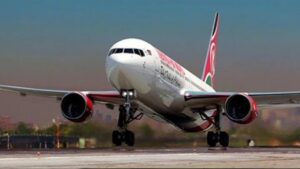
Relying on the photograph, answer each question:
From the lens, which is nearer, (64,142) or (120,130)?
(120,130)

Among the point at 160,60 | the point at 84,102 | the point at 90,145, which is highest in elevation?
the point at 160,60

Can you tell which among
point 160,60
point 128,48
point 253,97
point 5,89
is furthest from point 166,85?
point 5,89

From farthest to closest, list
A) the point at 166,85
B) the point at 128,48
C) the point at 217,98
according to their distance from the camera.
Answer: the point at 217,98 → the point at 166,85 → the point at 128,48

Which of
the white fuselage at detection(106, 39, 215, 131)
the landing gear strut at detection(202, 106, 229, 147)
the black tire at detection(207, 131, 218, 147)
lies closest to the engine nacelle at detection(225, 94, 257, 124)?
the white fuselage at detection(106, 39, 215, 131)

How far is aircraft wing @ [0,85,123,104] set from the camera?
43469 mm

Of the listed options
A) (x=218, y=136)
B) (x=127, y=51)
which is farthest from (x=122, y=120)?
(x=218, y=136)

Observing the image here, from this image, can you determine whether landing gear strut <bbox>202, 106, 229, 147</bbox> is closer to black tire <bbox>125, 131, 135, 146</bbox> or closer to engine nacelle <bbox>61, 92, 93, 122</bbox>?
black tire <bbox>125, 131, 135, 146</bbox>

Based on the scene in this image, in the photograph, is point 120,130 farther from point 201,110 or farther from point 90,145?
point 201,110

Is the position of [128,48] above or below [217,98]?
above

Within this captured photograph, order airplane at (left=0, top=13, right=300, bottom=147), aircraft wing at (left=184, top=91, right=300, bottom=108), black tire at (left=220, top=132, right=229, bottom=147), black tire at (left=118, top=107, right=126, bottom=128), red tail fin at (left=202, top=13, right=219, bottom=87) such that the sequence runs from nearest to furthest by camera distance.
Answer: airplane at (left=0, top=13, right=300, bottom=147)
black tire at (left=118, top=107, right=126, bottom=128)
aircraft wing at (left=184, top=91, right=300, bottom=108)
black tire at (left=220, top=132, right=229, bottom=147)
red tail fin at (left=202, top=13, right=219, bottom=87)

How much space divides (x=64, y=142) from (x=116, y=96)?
1369 centimetres

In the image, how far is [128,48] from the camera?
39656 mm

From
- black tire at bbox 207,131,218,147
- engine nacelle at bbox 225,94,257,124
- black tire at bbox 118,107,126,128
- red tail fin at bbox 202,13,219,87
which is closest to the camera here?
engine nacelle at bbox 225,94,257,124

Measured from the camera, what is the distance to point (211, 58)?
225ft
